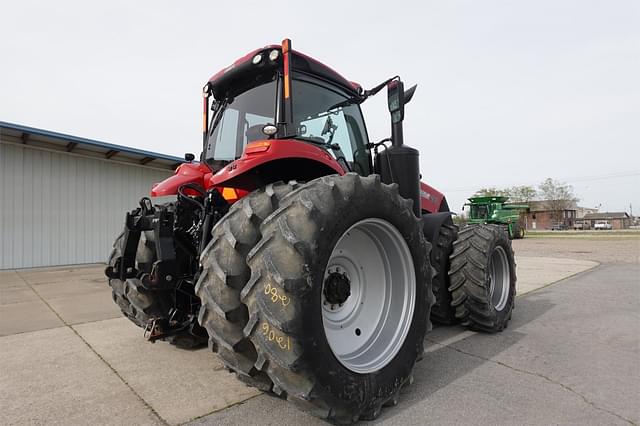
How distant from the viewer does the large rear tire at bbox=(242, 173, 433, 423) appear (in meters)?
1.78

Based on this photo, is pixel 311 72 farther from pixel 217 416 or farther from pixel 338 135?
pixel 217 416

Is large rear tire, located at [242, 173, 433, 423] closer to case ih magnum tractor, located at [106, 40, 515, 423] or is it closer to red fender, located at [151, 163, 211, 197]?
case ih magnum tractor, located at [106, 40, 515, 423]

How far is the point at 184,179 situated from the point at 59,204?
379 inches

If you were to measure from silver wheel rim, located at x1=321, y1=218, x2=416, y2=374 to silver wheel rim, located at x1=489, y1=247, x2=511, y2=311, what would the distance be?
215 centimetres

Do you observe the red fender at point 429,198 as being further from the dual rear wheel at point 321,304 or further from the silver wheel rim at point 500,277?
the dual rear wheel at point 321,304

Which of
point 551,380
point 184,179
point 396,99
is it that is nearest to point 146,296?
point 184,179

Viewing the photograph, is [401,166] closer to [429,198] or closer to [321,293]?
[429,198]

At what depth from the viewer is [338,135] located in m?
3.36

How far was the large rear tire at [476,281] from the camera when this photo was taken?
12.1ft

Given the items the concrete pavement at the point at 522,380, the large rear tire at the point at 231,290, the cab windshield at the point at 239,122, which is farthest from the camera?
the cab windshield at the point at 239,122

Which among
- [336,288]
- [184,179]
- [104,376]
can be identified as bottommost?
[104,376]

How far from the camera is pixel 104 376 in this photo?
9.04 feet

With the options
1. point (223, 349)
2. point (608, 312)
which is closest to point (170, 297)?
point (223, 349)

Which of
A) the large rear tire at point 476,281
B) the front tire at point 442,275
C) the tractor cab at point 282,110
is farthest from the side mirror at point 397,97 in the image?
the large rear tire at point 476,281
